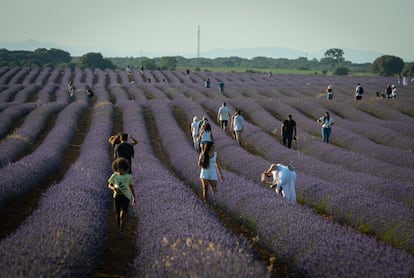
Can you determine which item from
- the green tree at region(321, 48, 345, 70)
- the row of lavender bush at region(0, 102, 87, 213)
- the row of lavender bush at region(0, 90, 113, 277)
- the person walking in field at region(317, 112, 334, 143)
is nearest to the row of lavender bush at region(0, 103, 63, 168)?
the row of lavender bush at region(0, 102, 87, 213)

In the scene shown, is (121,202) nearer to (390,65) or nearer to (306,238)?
(306,238)

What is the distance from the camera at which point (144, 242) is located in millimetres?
4844

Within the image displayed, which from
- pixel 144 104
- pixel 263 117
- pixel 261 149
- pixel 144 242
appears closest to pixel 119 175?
pixel 144 242

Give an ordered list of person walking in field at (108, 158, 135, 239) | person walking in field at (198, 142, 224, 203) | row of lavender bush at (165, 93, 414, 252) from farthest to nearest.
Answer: person walking in field at (198, 142, 224, 203)
person walking in field at (108, 158, 135, 239)
row of lavender bush at (165, 93, 414, 252)

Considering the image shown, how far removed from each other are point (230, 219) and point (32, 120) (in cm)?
1478

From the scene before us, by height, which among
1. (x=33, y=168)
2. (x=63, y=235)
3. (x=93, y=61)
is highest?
(x=93, y=61)

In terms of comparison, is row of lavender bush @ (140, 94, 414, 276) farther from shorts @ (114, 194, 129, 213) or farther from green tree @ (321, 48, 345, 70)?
green tree @ (321, 48, 345, 70)

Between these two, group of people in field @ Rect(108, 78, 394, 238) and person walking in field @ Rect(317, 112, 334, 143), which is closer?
group of people in field @ Rect(108, 78, 394, 238)

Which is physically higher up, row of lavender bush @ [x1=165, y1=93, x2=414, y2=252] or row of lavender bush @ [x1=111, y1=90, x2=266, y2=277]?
row of lavender bush @ [x1=111, y1=90, x2=266, y2=277]

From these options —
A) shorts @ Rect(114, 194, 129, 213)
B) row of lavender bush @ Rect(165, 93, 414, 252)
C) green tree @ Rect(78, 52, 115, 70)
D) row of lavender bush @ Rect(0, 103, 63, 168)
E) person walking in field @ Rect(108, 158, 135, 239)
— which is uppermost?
green tree @ Rect(78, 52, 115, 70)

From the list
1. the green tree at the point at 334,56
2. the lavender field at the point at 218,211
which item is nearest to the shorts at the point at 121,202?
the lavender field at the point at 218,211

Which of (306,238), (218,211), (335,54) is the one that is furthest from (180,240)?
(335,54)

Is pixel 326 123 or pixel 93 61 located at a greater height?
pixel 93 61

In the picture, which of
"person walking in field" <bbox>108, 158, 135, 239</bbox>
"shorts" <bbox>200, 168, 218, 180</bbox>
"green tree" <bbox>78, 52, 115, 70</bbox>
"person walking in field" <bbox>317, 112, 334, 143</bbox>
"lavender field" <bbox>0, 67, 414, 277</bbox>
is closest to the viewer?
"lavender field" <bbox>0, 67, 414, 277</bbox>
